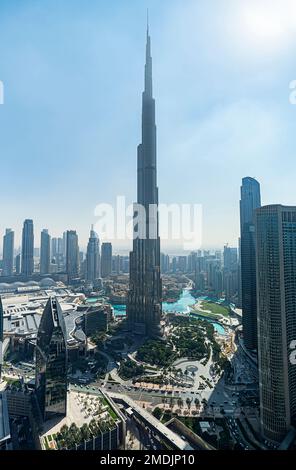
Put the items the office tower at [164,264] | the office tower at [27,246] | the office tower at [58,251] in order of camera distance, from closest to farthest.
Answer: the office tower at [27,246], the office tower at [164,264], the office tower at [58,251]

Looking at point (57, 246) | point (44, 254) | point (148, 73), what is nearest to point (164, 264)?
point (44, 254)

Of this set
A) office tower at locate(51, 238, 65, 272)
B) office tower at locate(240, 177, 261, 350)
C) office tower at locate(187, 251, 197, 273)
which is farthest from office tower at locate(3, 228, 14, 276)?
office tower at locate(240, 177, 261, 350)

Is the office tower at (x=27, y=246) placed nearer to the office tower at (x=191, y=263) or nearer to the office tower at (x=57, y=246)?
the office tower at (x=57, y=246)

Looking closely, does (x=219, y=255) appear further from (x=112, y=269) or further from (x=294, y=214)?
(x=294, y=214)

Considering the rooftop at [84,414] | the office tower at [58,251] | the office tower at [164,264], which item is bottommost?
the rooftop at [84,414]

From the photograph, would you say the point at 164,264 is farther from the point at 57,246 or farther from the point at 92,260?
the point at 57,246

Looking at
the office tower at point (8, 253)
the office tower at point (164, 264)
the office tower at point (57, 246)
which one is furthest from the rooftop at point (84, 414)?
the office tower at point (57, 246)
